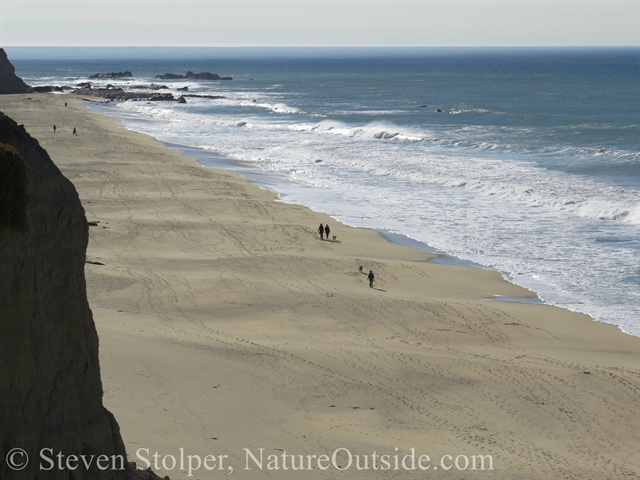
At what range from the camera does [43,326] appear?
7555mm

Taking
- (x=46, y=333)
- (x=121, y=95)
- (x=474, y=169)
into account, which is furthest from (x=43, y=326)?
(x=121, y=95)

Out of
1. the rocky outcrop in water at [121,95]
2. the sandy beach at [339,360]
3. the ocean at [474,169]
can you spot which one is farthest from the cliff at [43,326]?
the rocky outcrop in water at [121,95]

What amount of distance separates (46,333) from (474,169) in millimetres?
36735

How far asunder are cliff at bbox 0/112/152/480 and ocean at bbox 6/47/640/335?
46.8ft

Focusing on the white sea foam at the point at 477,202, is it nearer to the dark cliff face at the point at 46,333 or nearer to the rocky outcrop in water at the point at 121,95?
the dark cliff face at the point at 46,333

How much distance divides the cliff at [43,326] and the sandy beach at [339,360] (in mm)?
3116

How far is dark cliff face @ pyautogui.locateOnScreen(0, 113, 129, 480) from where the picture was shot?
7152mm

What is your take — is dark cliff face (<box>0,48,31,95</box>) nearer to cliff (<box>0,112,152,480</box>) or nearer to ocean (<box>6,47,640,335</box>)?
ocean (<box>6,47,640,335</box>)

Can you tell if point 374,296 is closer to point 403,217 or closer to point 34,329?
point 403,217

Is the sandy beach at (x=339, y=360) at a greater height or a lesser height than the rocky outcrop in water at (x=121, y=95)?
lesser

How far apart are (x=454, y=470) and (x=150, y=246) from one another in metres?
14.9

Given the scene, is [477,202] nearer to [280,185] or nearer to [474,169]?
[474,169]

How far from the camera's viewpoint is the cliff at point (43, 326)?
714 cm

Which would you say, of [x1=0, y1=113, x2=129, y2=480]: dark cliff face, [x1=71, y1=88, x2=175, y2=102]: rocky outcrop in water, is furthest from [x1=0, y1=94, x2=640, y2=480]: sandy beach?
[x1=71, y1=88, x2=175, y2=102]: rocky outcrop in water
